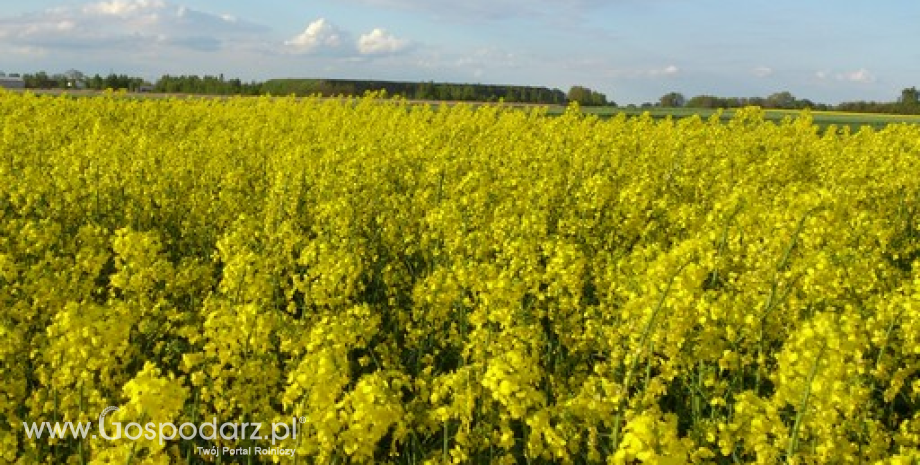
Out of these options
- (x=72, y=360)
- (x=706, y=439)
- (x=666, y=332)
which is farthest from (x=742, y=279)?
(x=72, y=360)

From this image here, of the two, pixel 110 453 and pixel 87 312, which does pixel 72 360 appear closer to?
pixel 87 312

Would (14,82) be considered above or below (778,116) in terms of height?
above

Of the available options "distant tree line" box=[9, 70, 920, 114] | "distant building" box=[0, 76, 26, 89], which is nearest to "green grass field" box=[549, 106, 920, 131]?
"distant tree line" box=[9, 70, 920, 114]

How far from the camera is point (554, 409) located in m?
3.34

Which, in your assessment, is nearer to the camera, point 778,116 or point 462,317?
point 462,317

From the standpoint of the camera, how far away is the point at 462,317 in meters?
4.44

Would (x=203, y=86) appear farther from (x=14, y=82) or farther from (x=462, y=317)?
(x=462, y=317)

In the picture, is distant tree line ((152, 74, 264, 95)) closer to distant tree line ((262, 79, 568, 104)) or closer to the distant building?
distant tree line ((262, 79, 568, 104))

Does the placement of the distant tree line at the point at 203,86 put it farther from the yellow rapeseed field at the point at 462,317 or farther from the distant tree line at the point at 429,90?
the yellow rapeseed field at the point at 462,317

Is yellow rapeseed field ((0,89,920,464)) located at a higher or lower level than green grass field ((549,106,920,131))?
lower

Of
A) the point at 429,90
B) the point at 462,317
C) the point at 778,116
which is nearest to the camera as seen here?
the point at 462,317

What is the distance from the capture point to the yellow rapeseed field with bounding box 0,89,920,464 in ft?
9.96

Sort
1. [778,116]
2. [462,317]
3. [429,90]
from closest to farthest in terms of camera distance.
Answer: [462,317], [778,116], [429,90]

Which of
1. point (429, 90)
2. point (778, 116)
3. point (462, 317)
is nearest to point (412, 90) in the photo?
point (429, 90)
